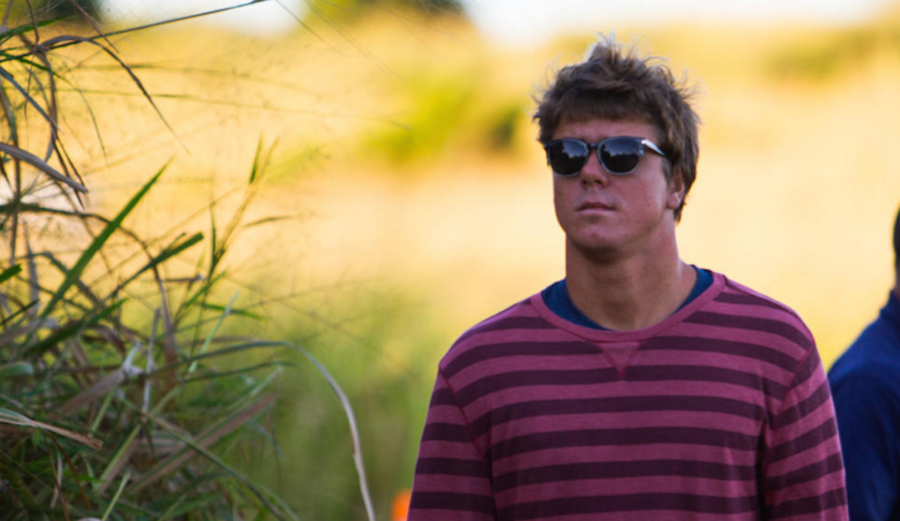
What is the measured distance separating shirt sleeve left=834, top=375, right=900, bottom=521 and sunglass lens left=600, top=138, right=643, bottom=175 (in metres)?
0.98

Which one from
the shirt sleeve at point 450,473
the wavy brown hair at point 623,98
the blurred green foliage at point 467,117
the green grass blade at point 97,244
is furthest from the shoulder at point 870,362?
the blurred green foliage at point 467,117

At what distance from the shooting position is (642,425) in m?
1.99

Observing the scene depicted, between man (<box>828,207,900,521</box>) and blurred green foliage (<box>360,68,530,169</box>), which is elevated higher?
blurred green foliage (<box>360,68,530,169</box>)

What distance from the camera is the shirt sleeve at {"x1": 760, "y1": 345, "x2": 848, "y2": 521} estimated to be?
1.99 meters

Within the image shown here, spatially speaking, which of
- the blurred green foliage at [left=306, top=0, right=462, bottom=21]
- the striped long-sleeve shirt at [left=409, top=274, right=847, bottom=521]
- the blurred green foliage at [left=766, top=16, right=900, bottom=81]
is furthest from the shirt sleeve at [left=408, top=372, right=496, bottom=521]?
the blurred green foliage at [left=766, top=16, right=900, bottom=81]

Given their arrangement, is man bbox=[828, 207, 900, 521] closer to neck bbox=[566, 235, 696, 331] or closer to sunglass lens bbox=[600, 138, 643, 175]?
neck bbox=[566, 235, 696, 331]

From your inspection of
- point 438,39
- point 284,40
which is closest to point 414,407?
point 284,40

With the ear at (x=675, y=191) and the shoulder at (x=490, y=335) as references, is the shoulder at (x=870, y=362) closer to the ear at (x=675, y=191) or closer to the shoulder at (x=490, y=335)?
the ear at (x=675, y=191)

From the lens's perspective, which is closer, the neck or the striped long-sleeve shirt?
the striped long-sleeve shirt

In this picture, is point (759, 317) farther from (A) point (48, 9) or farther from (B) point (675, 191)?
(A) point (48, 9)

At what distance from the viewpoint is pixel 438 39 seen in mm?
2266

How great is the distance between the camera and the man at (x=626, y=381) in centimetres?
198

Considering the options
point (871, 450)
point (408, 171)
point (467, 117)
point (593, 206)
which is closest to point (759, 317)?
point (593, 206)

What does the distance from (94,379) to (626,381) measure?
117 centimetres
